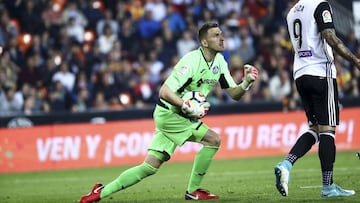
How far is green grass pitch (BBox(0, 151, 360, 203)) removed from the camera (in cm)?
1130

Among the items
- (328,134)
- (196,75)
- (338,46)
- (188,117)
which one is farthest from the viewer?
(188,117)

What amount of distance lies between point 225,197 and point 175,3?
14174 mm

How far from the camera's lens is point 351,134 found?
67.8ft

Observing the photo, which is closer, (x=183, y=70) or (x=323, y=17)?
(x=323, y=17)

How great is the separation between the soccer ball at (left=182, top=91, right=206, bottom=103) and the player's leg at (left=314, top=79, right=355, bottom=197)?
4.54 feet

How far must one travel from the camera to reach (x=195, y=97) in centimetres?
1050

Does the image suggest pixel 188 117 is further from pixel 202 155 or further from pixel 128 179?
pixel 128 179

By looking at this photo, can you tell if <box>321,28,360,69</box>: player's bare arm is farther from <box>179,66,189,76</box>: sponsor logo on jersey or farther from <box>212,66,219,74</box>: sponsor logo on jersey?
<box>179,66,189,76</box>: sponsor logo on jersey

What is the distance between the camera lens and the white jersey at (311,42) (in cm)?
1034

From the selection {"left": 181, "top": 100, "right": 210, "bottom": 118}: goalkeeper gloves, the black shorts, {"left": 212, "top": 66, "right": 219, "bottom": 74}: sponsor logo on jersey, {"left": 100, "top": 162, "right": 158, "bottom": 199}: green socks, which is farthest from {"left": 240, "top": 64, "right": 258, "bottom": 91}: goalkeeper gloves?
{"left": 100, "top": 162, "right": 158, "bottom": 199}: green socks

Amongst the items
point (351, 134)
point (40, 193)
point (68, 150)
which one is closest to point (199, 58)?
point (40, 193)

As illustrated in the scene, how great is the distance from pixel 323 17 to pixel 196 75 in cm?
172

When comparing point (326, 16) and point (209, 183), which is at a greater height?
point (326, 16)

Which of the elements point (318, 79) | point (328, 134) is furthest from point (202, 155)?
point (318, 79)
